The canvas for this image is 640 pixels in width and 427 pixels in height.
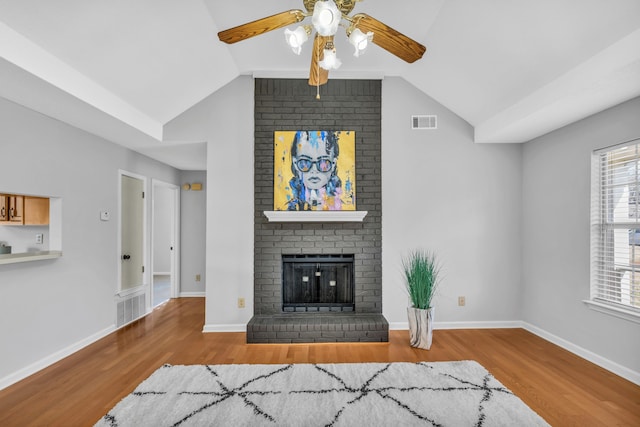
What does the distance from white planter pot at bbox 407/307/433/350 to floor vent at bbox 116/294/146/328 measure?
3530 mm

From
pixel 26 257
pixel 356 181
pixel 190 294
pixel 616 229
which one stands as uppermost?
pixel 356 181

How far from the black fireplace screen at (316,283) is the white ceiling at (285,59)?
196 cm

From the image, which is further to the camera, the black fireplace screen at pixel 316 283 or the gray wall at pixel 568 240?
the black fireplace screen at pixel 316 283

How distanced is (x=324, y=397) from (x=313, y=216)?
1881 mm

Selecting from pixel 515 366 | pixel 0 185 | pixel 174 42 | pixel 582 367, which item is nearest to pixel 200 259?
pixel 0 185

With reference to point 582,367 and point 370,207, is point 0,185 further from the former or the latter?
point 582,367

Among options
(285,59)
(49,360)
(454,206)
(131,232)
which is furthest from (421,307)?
(131,232)

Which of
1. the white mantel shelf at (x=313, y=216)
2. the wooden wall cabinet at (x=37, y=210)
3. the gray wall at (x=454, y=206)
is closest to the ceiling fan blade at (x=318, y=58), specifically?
the white mantel shelf at (x=313, y=216)

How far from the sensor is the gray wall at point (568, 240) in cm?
272

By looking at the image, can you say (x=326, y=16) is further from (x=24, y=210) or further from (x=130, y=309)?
(x=130, y=309)

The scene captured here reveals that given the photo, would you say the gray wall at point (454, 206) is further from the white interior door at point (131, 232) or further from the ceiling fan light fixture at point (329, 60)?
the white interior door at point (131, 232)

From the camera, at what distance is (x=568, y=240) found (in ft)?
10.7

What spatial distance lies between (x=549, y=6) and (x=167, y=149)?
4.13m

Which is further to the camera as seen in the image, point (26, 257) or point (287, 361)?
point (287, 361)
